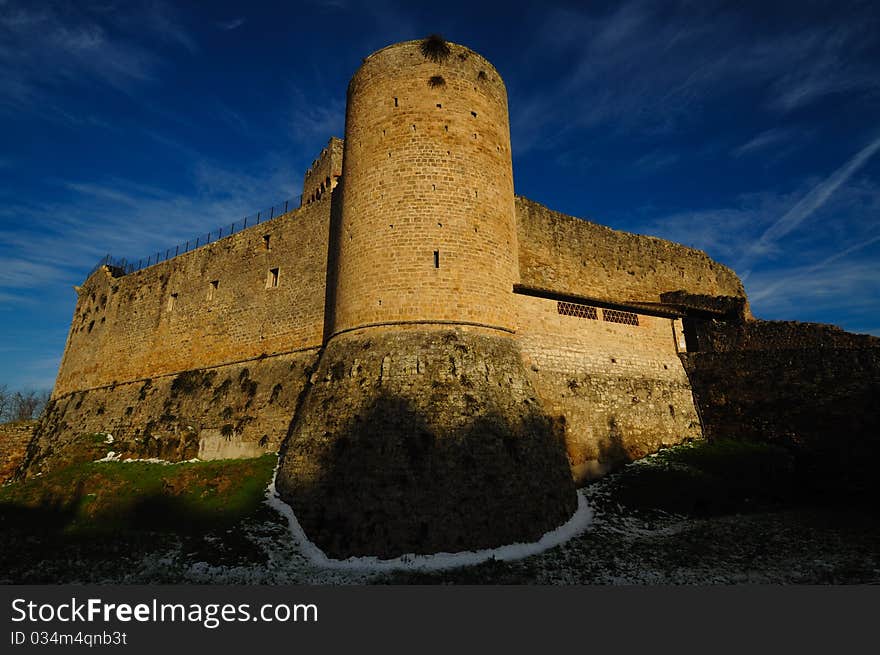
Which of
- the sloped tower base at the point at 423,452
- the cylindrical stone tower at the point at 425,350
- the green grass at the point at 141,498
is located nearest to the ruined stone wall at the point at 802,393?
the cylindrical stone tower at the point at 425,350

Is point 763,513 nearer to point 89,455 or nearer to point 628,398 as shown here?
point 628,398

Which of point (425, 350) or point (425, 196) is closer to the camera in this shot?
point (425, 350)

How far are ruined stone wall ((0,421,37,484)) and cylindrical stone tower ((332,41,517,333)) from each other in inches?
968

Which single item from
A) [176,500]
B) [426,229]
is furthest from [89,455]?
[426,229]

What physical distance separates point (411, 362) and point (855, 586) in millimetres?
10355

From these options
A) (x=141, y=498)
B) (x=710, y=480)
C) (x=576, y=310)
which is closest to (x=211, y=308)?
(x=141, y=498)

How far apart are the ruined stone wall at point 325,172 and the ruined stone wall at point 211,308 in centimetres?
302

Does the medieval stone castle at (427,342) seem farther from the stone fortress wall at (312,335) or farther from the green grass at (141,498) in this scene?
the green grass at (141,498)

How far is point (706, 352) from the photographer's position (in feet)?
69.1

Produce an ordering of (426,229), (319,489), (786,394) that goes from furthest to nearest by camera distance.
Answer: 1. (786,394)
2. (426,229)
3. (319,489)

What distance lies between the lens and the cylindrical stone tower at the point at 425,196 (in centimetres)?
1494

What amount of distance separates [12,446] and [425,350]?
92.9ft

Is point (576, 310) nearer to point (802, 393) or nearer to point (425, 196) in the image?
point (425, 196)

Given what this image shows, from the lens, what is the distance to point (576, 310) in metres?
19.1
